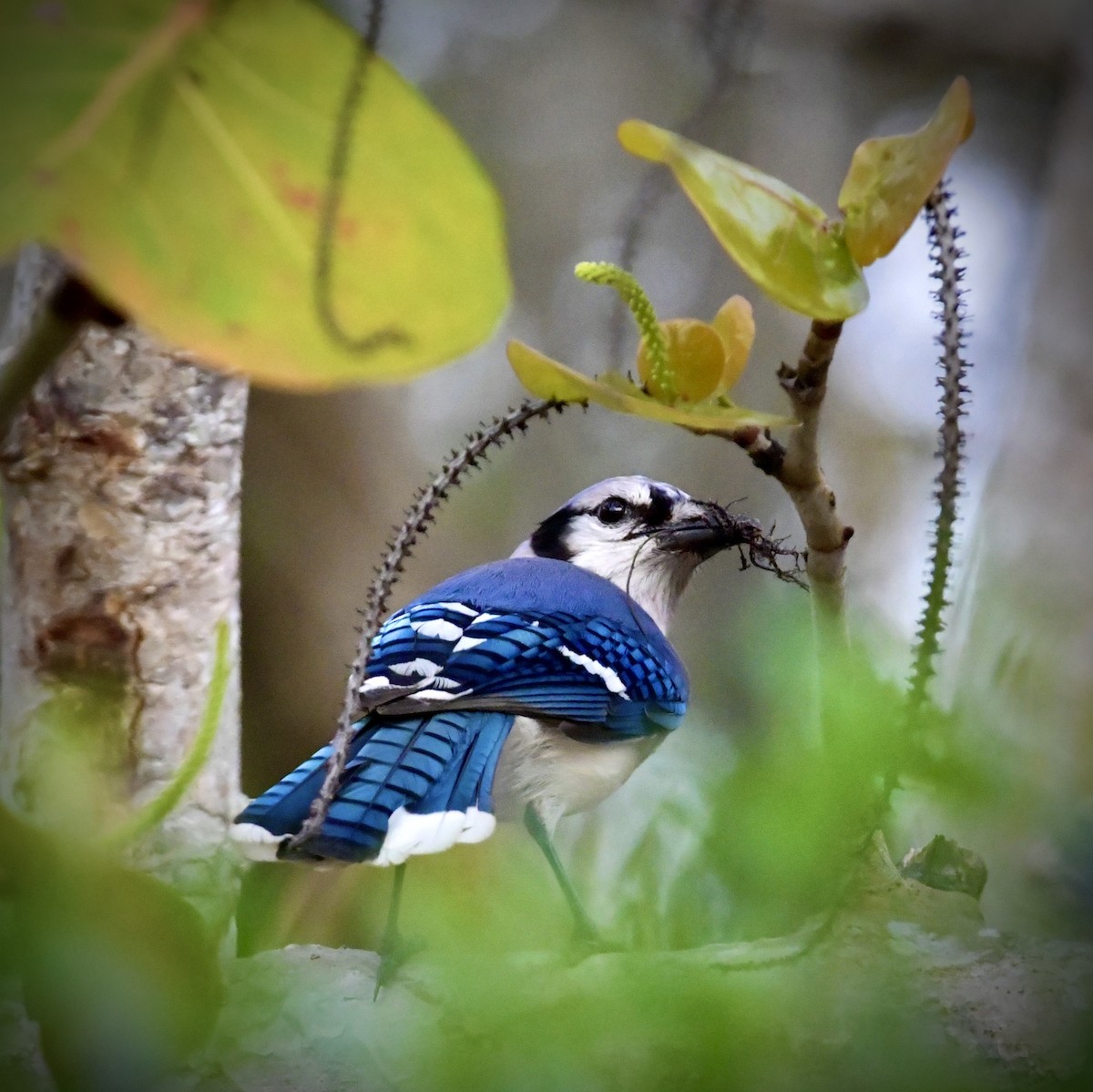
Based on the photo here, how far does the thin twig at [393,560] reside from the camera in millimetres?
424

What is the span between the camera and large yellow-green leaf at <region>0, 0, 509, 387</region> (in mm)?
343

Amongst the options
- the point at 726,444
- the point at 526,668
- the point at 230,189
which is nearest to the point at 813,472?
the point at 726,444

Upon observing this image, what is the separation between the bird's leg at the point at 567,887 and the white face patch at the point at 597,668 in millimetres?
61

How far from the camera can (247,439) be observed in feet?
1.48

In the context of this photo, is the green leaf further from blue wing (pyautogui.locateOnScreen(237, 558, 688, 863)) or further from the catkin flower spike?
the catkin flower spike

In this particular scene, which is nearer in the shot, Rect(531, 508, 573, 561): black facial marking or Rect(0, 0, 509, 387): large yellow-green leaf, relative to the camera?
Rect(0, 0, 509, 387): large yellow-green leaf

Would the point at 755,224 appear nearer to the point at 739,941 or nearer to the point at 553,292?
the point at 553,292

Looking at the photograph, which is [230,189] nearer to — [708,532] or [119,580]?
[119,580]

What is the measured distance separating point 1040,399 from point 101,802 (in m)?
0.45

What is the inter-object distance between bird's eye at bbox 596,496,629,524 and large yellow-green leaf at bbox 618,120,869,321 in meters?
0.13

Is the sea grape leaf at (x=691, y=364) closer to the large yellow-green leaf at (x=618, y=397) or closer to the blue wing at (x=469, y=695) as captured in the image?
the large yellow-green leaf at (x=618, y=397)

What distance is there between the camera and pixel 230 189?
1.18 feet

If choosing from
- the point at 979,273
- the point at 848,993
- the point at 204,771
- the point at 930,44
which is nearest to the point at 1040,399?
the point at 979,273

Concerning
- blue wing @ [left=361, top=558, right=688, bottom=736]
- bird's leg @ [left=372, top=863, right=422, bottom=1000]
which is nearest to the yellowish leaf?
blue wing @ [left=361, top=558, right=688, bottom=736]
